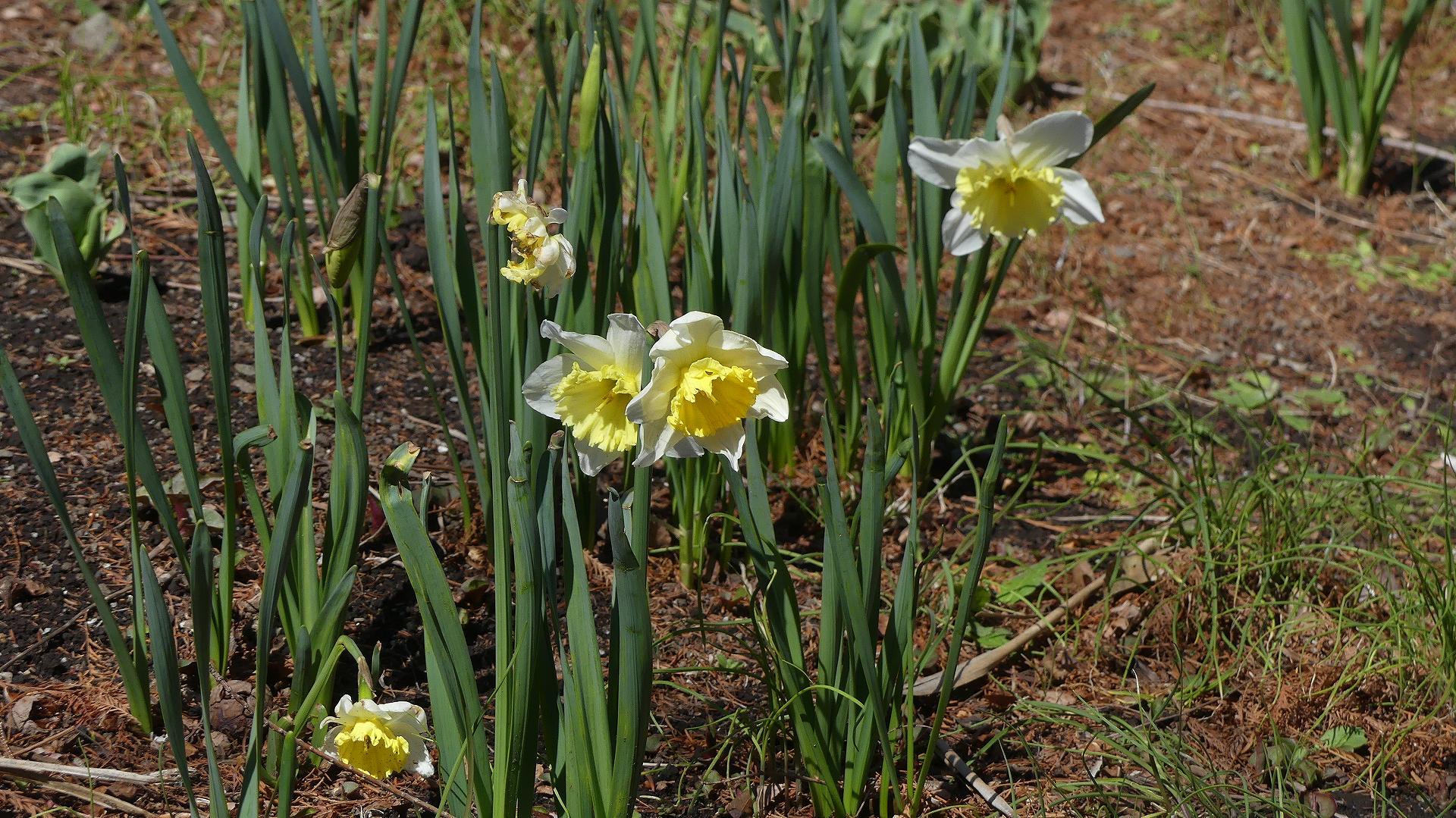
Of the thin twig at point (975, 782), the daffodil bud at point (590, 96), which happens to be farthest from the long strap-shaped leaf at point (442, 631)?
the thin twig at point (975, 782)

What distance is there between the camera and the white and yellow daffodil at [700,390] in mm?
1191

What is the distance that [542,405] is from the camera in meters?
1.31

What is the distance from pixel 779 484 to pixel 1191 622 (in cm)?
76

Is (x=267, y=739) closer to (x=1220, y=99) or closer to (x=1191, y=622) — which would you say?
(x=1191, y=622)

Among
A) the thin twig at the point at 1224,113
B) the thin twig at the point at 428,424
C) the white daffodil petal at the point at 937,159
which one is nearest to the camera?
the white daffodil petal at the point at 937,159

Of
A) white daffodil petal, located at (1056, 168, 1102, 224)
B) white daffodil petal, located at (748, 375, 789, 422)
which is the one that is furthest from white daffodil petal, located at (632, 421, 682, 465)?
white daffodil petal, located at (1056, 168, 1102, 224)

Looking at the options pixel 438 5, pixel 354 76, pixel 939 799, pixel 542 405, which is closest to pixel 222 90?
pixel 438 5

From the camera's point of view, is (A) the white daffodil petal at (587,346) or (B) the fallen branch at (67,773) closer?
(A) the white daffodil petal at (587,346)

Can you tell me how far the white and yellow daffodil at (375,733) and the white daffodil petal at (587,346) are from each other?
41 centimetres

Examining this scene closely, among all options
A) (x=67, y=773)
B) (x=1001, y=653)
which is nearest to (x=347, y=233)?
(x=67, y=773)

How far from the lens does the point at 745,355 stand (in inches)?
49.0

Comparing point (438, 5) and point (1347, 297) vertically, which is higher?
point (438, 5)

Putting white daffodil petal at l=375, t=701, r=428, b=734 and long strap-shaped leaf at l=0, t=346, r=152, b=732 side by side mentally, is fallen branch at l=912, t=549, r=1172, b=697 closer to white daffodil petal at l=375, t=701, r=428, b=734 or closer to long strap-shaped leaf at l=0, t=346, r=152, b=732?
white daffodil petal at l=375, t=701, r=428, b=734

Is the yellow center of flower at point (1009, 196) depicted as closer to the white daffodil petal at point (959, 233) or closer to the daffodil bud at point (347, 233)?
the white daffodil petal at point (959, 233)
